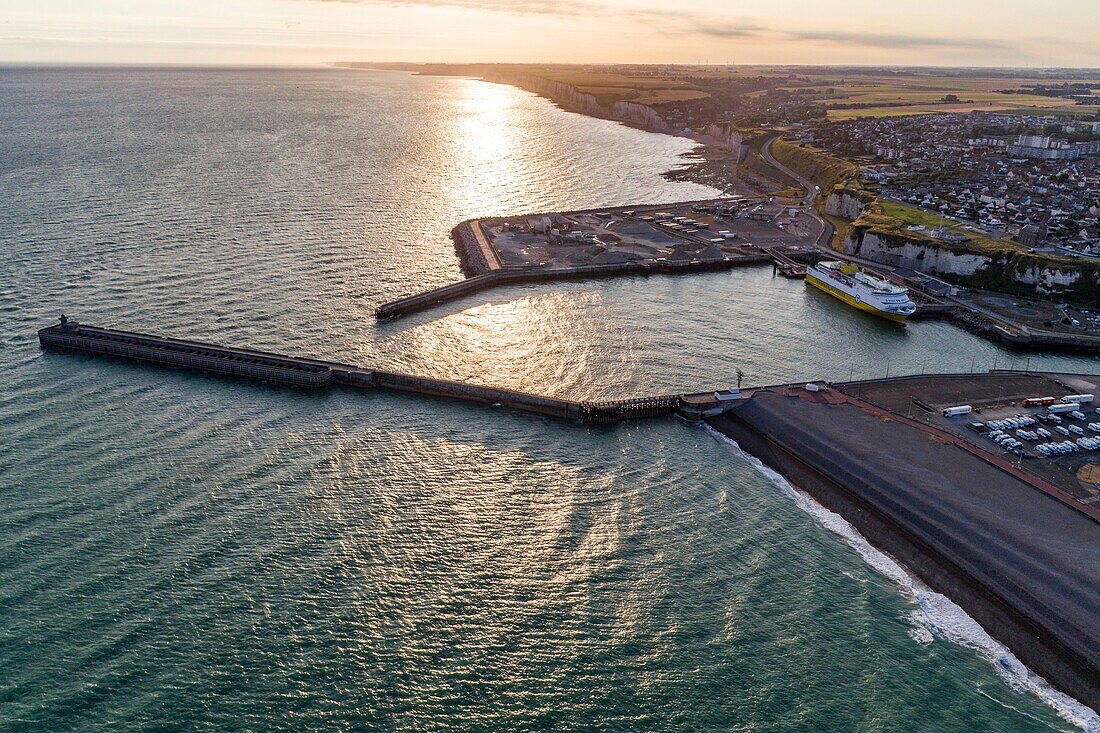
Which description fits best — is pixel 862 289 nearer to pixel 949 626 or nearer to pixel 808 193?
pixel 949 626

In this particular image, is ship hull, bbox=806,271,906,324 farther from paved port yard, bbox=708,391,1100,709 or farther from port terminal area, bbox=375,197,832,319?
paved port yard, bbox=708,391,1100,709

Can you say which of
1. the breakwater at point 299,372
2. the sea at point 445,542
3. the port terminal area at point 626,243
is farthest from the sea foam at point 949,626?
the port terminal area at point 626,243

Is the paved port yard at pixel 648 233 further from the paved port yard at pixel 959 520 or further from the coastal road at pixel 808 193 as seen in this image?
the paved port yard at pixel 959 520

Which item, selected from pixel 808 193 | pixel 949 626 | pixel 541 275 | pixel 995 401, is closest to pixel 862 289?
pixel 995 401

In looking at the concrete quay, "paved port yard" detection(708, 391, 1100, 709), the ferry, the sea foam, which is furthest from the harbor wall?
the sea foam

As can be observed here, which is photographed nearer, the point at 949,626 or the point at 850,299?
the point at 949,626
